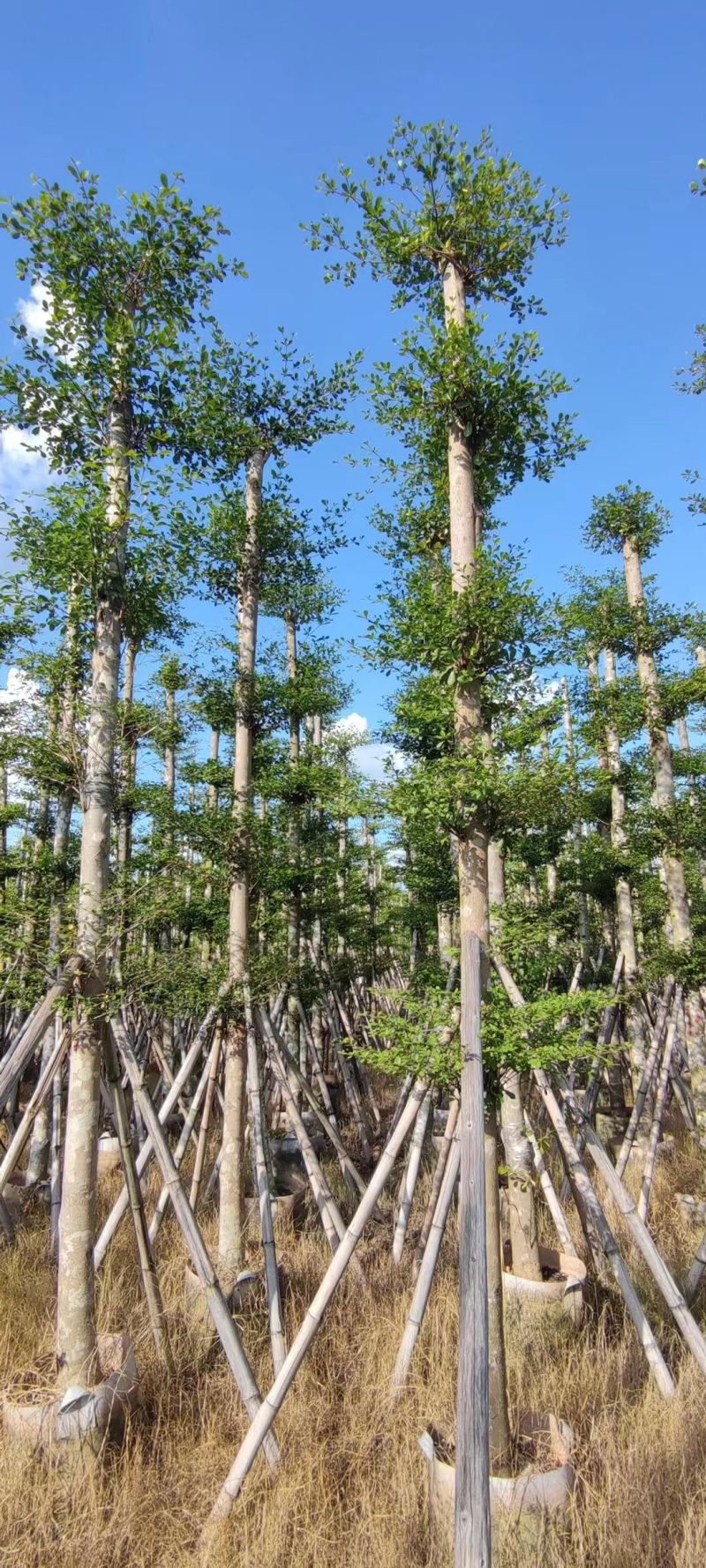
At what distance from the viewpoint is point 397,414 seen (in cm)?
632

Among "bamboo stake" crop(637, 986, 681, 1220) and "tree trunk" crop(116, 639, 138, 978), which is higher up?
"tree trunk" crop(116, 639, 138, 978)

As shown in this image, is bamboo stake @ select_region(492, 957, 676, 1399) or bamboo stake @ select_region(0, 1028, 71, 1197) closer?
bamboo stake @ select_region(492, 957, 676, 1399)

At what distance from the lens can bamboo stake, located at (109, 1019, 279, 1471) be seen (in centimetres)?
452

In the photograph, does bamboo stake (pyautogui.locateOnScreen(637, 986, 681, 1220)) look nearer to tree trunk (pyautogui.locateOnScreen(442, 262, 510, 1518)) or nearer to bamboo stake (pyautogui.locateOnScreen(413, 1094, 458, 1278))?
bamboo stake (pyautogui.locateOnScreen(413, 1094, 458, 1278))

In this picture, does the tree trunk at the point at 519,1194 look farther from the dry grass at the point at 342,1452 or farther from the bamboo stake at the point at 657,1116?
the bamboo stake at the point at 657,1116

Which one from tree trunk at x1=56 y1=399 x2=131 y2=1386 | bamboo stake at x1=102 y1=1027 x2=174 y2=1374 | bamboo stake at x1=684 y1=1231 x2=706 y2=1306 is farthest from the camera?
bamboo stake at x1=684 y1=1231 x2=706 y2=1306

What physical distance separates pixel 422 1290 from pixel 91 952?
3193 millimetres

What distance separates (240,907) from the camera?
8227 mm

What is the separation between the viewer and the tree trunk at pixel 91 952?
4.74m

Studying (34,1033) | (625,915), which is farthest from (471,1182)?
(625,915)

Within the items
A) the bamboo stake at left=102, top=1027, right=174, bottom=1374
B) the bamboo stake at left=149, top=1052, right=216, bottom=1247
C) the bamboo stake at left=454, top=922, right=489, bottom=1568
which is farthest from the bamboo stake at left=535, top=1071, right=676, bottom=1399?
the bamboo stake at left=149, top=1052, right=216, bottom=1247

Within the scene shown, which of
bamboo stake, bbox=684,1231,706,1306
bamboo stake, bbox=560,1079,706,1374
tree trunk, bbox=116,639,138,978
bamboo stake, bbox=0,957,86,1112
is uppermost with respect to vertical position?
tree trunk, bbox=116,639,138,978

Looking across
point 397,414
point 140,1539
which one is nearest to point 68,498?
point 397,414

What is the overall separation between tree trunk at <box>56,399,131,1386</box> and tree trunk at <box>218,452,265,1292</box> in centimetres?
221
